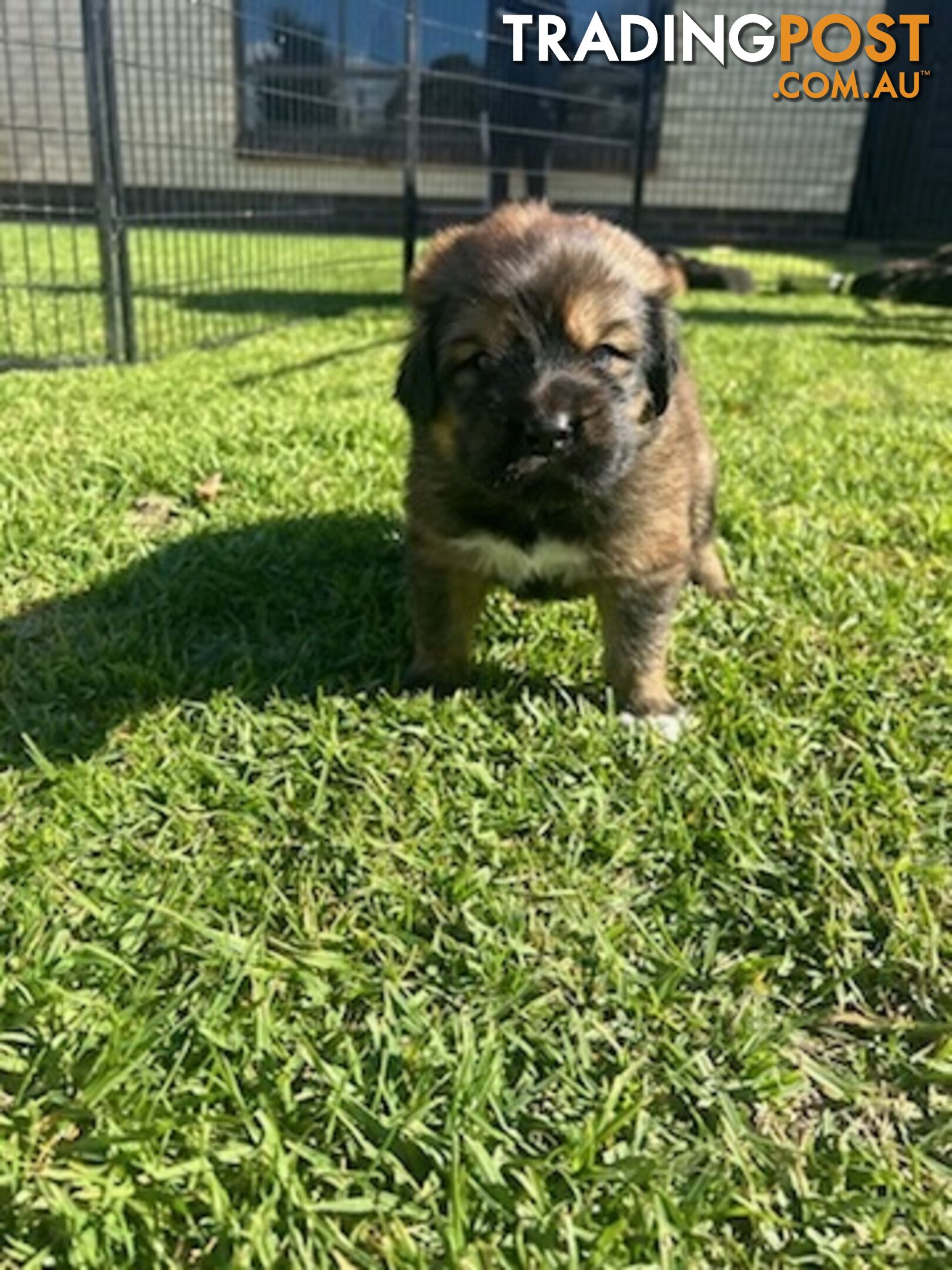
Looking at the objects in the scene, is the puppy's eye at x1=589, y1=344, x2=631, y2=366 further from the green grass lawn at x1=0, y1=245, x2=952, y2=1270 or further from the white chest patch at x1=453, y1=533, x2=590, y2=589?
the green grass lawn at x1=0, y1=245, x2=952, y2=1270

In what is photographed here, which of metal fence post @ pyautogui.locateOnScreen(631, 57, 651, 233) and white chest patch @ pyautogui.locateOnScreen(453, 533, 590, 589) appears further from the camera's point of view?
metal fence post @ pyautogui.locateOnScreen(631, 57, 651, 233)

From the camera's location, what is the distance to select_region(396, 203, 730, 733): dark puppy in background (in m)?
1.91

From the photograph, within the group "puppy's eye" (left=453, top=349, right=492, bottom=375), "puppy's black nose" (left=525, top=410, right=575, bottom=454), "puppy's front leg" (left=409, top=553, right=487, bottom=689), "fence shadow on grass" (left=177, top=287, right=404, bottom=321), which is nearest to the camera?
"puppy's black nose" (left=525, top=410, right=575, bottom=454)

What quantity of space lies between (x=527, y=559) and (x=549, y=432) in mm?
341

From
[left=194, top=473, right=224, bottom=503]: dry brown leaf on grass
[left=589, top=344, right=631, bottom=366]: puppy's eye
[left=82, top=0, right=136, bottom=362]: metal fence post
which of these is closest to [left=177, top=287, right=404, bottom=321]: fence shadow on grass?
[left=82, top=0, right=136, bottom=362]: metal fence post

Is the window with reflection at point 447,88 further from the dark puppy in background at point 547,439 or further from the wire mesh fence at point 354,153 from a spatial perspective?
the dark puppy in background at point 547,439

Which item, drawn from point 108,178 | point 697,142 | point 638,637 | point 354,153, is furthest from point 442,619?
point 697,142

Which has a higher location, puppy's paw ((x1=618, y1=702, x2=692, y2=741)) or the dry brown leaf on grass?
the dry brown leaf on grass

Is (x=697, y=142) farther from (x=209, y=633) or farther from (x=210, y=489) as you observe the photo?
(x=209, y=633)

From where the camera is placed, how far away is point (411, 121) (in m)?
6.91

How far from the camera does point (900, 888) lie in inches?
67.2

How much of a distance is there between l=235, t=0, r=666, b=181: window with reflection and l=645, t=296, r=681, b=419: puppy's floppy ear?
4.59 meters

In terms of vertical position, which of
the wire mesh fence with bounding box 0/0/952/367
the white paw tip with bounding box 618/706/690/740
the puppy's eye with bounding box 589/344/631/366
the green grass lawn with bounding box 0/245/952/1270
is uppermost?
the wire mesh fence with bounding box 0/0/952/367

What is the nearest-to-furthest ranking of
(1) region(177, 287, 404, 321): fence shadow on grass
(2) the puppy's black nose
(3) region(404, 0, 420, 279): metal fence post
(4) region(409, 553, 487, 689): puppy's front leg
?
(2) the puppy's black nose → (4) region(409, 553, 487, 689): puppy's front leg → (1) region(177, 287, 404, 321): fence shadow on grass → (3) region(404, 0, 420, 279): metal fence post
